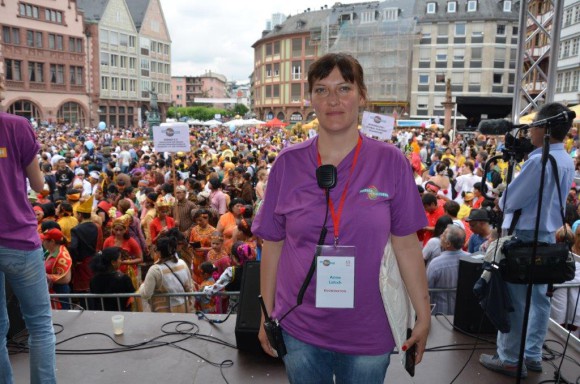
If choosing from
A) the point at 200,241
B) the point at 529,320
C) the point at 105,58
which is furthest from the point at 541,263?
the point at 105,58

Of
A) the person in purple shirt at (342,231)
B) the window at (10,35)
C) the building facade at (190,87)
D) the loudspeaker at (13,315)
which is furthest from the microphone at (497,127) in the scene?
the building facade at (190,87)

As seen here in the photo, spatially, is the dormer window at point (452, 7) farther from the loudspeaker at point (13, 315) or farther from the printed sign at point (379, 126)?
the loudspeaker at point (13, 315)

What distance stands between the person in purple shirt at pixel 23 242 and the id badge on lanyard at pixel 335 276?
166 centimetres

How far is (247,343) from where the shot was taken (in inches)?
153

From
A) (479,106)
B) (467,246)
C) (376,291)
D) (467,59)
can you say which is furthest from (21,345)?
(467,59)

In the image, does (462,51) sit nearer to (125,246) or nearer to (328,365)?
(125,246)

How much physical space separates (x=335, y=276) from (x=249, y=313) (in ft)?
7.24

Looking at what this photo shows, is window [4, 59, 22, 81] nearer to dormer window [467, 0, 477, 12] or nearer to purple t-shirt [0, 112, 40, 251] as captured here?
dormer window [467, 0, 477, 12]

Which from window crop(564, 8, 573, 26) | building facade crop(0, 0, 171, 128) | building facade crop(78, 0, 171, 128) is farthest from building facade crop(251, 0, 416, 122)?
window crop(564, 8, 573, 26)

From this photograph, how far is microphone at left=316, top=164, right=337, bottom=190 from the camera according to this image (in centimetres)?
184

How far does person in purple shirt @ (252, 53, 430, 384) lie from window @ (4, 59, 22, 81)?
55976mm

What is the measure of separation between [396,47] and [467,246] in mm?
53668

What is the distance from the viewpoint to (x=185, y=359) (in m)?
3.86

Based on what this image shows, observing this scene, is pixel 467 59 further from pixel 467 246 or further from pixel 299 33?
pixel 467 246
